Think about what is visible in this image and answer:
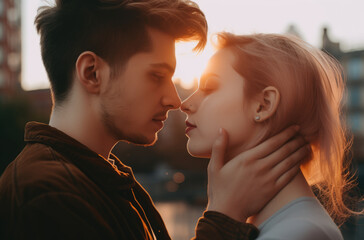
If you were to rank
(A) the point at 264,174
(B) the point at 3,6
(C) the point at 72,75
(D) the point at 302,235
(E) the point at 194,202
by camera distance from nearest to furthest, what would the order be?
(D) the point at 302,235 → (A) the point at 264,174 → (C) the point at 72,75 → (E) the point at 194,202 → (B) the point at 3,6

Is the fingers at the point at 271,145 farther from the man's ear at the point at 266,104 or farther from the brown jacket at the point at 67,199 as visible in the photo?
the brown jacket at the point at 67,199

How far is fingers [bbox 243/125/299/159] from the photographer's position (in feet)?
6.37

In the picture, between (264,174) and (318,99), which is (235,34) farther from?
(264,174)

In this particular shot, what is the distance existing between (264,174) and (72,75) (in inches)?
44.6

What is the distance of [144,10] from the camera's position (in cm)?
217

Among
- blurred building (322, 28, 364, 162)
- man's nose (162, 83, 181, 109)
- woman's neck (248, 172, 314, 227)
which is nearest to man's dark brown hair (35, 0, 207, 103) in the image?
man's nose (162, 83, 181, 109)

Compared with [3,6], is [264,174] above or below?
above

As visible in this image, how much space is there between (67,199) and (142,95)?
797mm

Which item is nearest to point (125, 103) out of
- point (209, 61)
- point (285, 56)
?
point (209, 61)

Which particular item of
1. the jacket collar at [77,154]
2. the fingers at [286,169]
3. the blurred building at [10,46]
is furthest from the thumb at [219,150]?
the blurred building at [10,46]

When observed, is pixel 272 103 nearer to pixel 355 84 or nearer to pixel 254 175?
pixel 254 175

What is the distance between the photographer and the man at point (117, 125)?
167 cm

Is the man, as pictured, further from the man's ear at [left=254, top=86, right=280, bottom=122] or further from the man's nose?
the man's ear at [left=254, top=86, right=280, bottom=122]

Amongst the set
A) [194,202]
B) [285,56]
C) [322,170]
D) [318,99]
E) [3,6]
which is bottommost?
[194,202]
